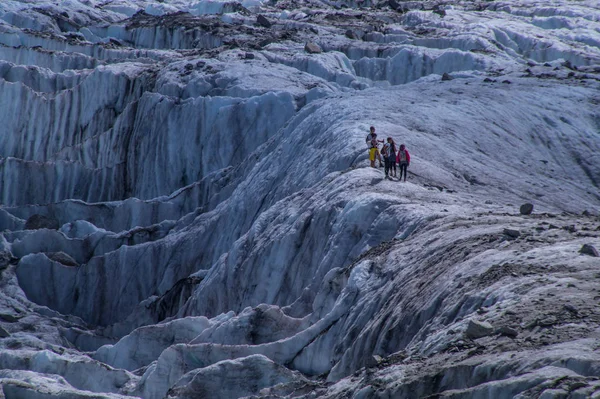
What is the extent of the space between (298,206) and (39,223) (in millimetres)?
14852

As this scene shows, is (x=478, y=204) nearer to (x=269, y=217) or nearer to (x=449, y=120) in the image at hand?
(x=269, y=217)

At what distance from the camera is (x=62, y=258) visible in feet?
101

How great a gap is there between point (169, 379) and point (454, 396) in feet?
25.2

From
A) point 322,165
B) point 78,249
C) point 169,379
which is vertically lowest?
point 78,249

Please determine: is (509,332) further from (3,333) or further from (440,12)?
(440,12)

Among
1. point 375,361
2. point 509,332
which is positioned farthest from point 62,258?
point 509,332

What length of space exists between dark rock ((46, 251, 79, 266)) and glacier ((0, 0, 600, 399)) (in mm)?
76

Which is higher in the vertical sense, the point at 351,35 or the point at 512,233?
the point at 351,35

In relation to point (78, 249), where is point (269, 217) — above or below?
above

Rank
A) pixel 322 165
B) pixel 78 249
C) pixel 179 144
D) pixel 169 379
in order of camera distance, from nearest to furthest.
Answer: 1. pixel 169 379
2. pixel 322 165
3. pixel 78 249
4. pixel 179 144

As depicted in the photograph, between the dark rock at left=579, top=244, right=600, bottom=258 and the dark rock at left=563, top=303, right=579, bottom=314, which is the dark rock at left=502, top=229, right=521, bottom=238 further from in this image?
the dark rock at left=563, top=303, right=579, bottom=314

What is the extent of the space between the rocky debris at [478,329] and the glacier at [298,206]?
2 cm

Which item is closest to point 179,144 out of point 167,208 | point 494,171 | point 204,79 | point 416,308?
point 204,79

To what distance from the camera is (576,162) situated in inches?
1096
